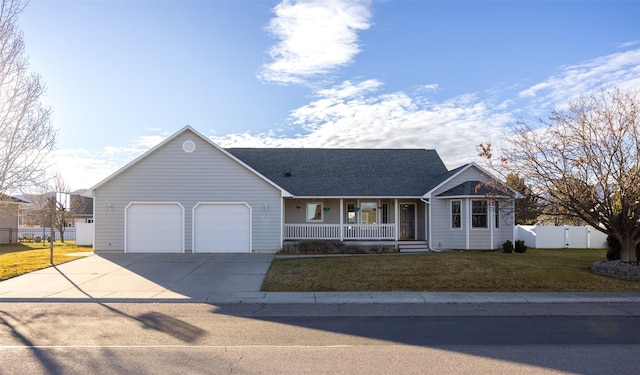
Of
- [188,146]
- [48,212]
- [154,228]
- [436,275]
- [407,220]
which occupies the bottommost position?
[436,275]

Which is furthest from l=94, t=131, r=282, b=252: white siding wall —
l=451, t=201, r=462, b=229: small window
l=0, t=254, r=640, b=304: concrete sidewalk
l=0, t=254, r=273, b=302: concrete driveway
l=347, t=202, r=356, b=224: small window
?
l=451, t=201, r=462, b=229: small window

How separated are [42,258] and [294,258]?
1099 cm

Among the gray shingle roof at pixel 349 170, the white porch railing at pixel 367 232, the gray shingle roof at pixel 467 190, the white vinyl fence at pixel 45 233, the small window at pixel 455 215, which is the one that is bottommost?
the white vinyl fence at pixel 45 233

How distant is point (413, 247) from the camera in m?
21.3

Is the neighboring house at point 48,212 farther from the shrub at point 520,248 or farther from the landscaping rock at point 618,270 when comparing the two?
the landscaping rock at point 618,270

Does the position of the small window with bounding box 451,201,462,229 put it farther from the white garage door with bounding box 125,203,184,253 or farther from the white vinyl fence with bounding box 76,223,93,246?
the white vinyl fence with bounding box 76,223,93,246

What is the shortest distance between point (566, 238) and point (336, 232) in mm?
14239

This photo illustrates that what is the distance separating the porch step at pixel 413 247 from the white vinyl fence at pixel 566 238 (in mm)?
8558

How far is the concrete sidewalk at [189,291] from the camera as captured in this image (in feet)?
35.7

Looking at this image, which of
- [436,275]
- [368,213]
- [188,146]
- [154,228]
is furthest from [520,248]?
[154,228]

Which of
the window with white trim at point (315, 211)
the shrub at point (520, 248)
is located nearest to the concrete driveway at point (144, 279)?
the window with white trim at point (315, 211)

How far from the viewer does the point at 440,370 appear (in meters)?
5.77

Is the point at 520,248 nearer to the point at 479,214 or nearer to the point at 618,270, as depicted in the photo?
the point at 479,214

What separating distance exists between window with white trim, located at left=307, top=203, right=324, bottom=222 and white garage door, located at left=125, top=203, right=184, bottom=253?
692cm
